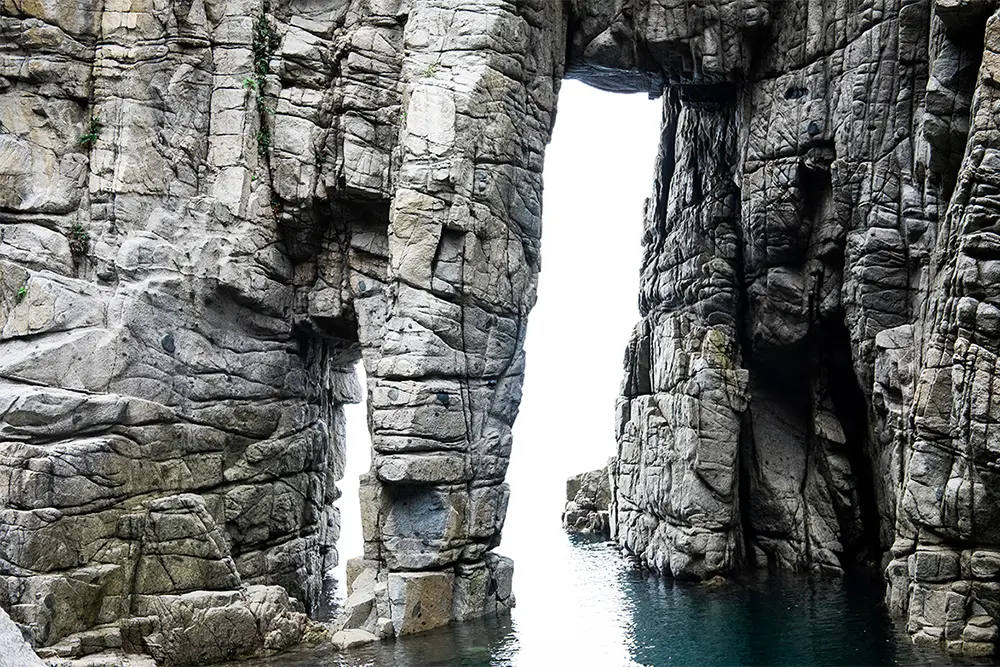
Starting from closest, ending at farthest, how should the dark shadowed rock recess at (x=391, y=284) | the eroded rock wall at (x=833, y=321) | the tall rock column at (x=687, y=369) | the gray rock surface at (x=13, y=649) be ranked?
1. the gray rock surface at (x=13, y=649)
2. the eroded rock wall at (x=833, y=321)
3. the dark shadowed rock recess at (x=391, y=284)
4. the tall rock column at (x=687, y=369)

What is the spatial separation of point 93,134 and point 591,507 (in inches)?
1077

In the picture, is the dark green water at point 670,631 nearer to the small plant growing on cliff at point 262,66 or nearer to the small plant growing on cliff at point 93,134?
the small plant growing on cliff at point 262,66

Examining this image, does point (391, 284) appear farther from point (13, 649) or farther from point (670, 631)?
point (13, 649)

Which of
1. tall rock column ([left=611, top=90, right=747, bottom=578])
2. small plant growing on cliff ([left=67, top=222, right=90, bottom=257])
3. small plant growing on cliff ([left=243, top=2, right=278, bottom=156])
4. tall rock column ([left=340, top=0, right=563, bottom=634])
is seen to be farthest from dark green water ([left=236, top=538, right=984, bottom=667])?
small plant growing on cliff ([left=243, top=2, right=278, bottom=156])

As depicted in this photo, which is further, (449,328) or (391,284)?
(391,284)

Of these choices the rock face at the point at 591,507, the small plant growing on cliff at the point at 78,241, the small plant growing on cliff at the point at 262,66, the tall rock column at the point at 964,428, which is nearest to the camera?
the tall rock column at the point at 964,428

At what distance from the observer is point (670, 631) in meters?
29.2

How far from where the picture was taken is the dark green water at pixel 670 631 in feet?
85.4

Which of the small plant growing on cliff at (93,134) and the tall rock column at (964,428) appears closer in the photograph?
the tall rock column at (964,428)

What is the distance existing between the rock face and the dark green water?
11.0 m

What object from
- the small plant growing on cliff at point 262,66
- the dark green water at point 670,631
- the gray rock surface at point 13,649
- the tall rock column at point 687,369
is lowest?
the dark green water at point 670,631

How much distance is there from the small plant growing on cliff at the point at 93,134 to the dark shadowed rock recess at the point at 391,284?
57 millimetres

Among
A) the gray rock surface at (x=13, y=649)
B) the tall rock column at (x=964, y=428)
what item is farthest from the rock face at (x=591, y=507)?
the gray rock surface at (x=13, y=649)

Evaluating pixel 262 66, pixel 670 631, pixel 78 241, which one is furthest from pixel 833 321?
pixel 78 241
